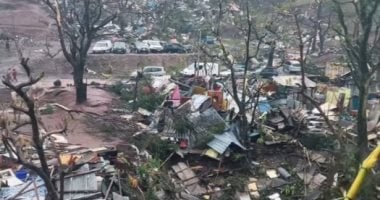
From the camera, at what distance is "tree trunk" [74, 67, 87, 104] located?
69.6 feet

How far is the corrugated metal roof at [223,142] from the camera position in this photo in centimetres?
1450

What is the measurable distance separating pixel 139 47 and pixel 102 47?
2.69m

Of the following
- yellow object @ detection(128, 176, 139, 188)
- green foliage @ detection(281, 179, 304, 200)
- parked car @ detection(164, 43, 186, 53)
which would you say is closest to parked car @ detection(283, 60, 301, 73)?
parked car @ detection(164, 43, 186, 53)

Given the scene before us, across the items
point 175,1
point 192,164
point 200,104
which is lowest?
point 192,164

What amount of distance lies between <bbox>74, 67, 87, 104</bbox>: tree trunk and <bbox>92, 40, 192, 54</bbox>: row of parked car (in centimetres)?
1396

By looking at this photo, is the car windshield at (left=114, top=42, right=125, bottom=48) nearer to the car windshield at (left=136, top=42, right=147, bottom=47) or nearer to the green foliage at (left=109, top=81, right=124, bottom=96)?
the car windshield at (left=136, top=42, right=147, bottom=47)

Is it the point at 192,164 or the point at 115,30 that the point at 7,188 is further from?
the point at 115,30

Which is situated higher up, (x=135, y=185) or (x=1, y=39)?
(x=1, y=39)

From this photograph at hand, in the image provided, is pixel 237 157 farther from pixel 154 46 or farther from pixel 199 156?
pixel 154 46

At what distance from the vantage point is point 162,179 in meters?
12.3

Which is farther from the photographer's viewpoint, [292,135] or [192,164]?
[292,135]

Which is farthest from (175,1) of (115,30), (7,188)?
(7,188)

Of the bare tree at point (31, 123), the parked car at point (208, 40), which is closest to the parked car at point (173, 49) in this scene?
→ the parked car at point (208, 40)

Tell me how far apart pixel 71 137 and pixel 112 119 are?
6.60 ft
